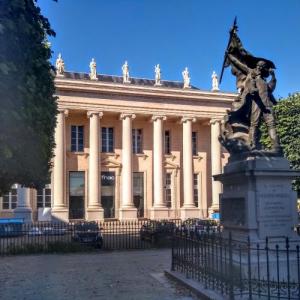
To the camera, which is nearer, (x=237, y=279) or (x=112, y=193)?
(x=237, y=279)

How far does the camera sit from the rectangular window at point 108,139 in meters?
46.8

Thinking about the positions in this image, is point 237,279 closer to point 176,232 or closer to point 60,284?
point 176,232

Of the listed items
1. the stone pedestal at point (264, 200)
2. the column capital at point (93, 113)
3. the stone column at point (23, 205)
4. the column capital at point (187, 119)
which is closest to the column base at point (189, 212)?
the column capital at point (187, 119)

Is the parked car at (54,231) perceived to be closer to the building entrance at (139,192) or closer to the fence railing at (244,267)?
the fence railing at (244,267)

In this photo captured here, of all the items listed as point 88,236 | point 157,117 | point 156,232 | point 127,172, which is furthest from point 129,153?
point 88,236

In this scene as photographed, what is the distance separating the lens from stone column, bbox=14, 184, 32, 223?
4025cm

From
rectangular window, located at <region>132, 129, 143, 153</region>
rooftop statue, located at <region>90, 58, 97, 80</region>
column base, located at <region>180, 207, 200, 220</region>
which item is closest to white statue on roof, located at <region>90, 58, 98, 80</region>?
rooftop statue, located at <region>90, 58, 97, 80</region>

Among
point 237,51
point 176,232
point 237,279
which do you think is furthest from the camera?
point 176,232

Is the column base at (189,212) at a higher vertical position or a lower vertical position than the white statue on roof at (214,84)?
lower

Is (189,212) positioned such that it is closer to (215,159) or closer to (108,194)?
(215,159)

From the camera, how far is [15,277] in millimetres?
12672

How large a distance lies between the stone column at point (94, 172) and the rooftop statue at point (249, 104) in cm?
3310

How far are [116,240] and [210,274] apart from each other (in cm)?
1401

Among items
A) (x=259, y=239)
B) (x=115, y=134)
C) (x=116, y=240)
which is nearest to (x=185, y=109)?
(x=115, y=134)
